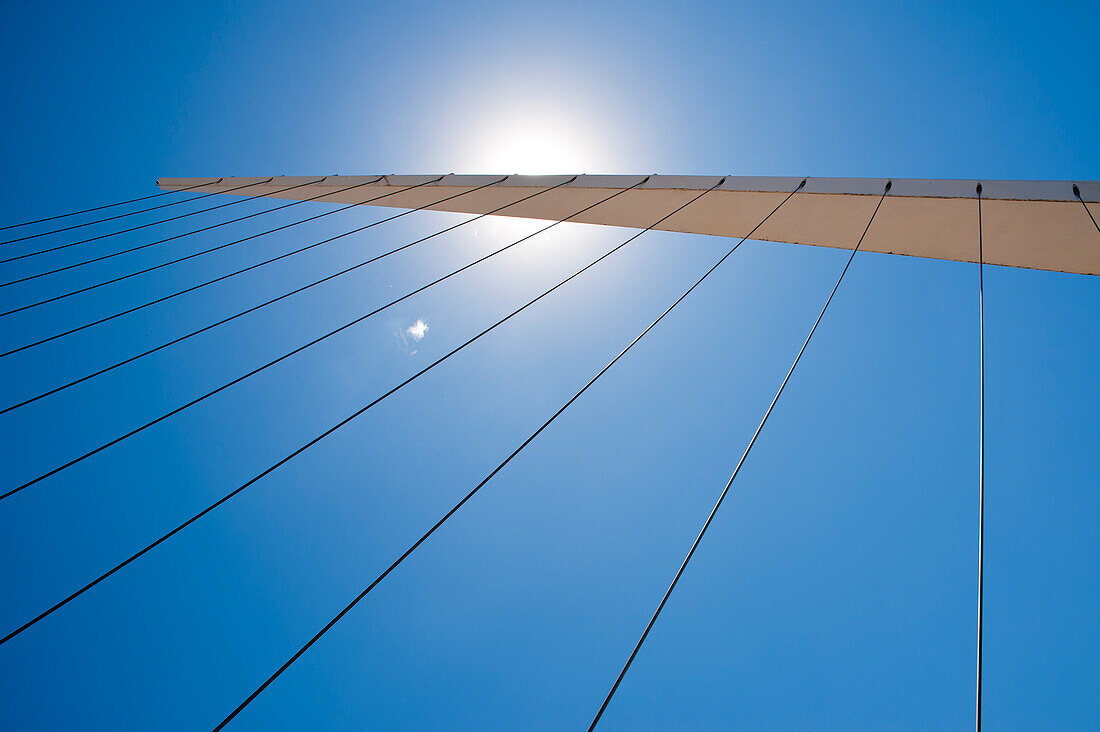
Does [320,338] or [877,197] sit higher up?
[877,197]

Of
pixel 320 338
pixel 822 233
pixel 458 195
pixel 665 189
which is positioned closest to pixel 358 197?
pixel 458 195

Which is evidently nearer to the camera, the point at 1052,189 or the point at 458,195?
the point at 1052,189

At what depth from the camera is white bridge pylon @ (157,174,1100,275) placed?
456 cm

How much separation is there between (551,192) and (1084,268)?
5.41m

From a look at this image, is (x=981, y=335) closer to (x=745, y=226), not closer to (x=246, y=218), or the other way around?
(x=745, y=226)

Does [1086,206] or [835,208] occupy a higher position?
[835,208]

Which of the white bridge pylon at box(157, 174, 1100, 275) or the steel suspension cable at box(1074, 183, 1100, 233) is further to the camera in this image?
the white bridge pylon at box(157, 174, 1100, 275)

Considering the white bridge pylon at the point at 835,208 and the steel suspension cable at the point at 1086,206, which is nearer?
the steel suspension cable at the point at 1086,206

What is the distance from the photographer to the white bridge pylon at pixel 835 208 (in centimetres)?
456

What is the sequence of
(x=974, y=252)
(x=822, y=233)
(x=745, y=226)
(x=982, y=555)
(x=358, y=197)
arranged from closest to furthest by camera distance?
(x=982, y=555) → (x=974, y=252) → (x=822, y=233) → (x=745, y=226) → (x=358, y=197)

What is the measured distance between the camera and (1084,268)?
4.17 m

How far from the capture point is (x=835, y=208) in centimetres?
580

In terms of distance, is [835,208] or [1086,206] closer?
[1086,206]

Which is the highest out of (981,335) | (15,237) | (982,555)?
(15,237)
